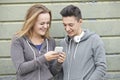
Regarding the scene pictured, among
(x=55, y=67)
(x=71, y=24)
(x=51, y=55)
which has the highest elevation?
(x=71, y=24)

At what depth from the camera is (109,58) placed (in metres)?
5.44

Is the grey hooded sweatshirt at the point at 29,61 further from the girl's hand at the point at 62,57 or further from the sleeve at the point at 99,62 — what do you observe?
the sleeve at the point at 99,62

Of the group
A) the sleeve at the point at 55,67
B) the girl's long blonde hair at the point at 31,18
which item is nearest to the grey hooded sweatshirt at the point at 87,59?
the sleeve at the point at 55,67

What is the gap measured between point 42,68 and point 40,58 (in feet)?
0.70

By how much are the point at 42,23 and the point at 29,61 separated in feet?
1.65

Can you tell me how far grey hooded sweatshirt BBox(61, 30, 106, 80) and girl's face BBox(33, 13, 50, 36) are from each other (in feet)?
1.19

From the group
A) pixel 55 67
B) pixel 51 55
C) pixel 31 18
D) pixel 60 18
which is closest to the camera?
pixel 51 55

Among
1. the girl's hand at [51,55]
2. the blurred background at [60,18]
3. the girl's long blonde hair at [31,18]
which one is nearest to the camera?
the girl's hand at [51,55]

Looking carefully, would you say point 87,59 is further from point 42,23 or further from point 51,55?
point 42,23

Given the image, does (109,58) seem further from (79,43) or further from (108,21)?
(79,43)

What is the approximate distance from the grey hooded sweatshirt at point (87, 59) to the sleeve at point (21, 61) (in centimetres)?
39

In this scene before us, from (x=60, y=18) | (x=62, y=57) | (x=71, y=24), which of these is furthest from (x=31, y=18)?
(x=60, y=18)

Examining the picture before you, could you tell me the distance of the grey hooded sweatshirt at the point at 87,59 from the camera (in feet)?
13.1

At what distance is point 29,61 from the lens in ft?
13.2
